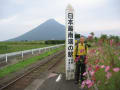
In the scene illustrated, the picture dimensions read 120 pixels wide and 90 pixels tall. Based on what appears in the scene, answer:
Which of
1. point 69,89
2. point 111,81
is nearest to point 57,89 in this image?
point 69,89

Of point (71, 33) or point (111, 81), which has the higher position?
point (71, 33)

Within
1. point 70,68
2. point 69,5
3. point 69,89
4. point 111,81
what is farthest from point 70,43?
point 111,81

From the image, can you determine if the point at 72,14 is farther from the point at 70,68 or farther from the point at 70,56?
the point at 70,68

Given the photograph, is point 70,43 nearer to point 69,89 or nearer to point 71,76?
point 71,76

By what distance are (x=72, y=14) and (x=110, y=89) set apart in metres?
5.76

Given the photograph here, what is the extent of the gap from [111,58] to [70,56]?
5.60 m

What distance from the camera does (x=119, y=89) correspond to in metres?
2.72

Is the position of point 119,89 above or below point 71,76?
above

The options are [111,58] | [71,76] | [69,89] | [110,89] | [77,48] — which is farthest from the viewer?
[71,76]

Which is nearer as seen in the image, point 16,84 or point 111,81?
point 111,81

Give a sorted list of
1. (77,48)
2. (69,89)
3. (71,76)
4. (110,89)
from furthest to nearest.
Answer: (71,76) → (77,48) → (69,89) → (110,89)

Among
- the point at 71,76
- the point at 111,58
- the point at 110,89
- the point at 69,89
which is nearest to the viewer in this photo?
the point at 111,58

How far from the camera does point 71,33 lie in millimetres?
8242

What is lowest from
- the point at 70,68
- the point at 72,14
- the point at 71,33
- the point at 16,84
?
the point at 16,84
